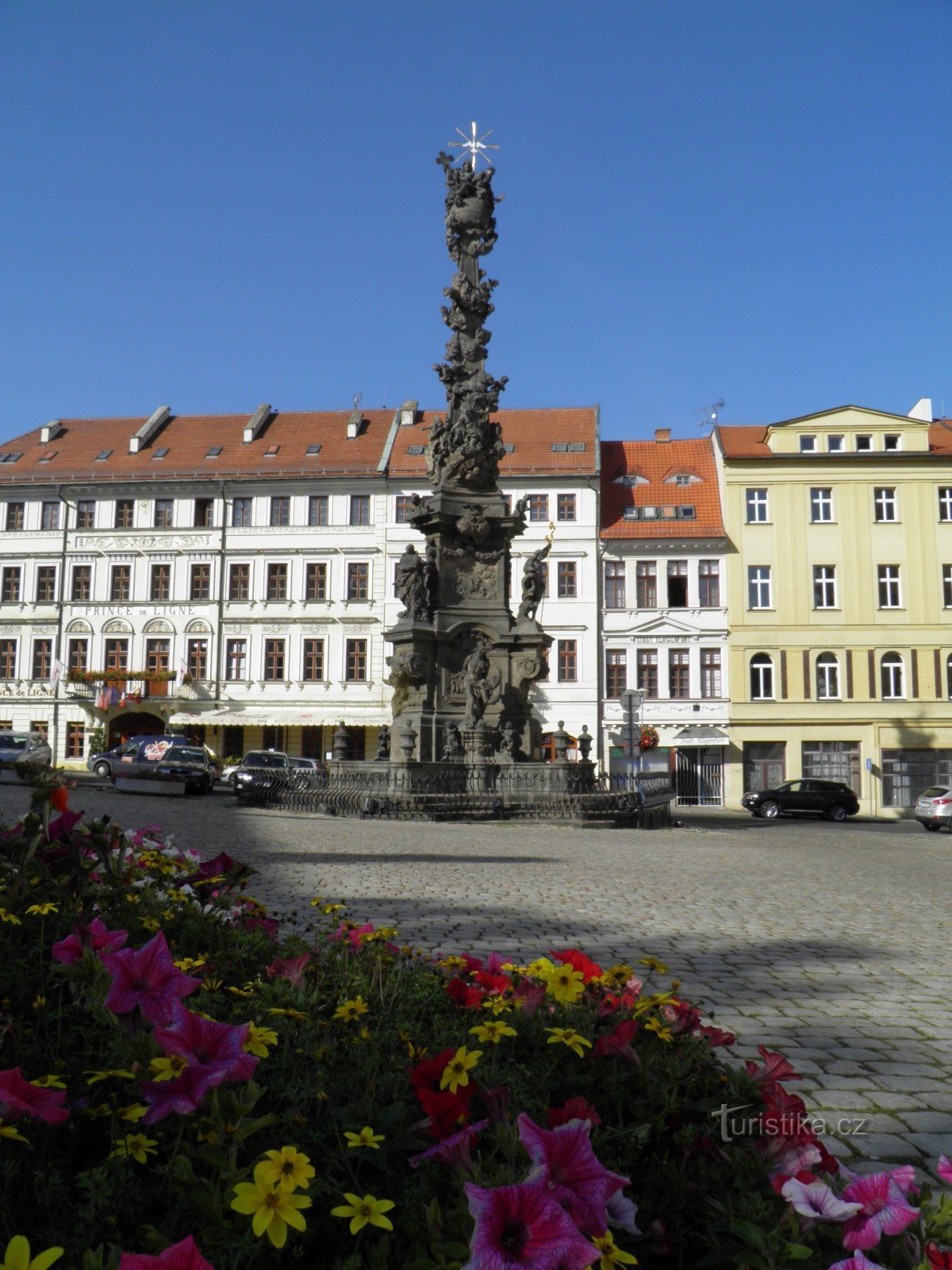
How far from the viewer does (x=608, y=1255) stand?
154 centimetres

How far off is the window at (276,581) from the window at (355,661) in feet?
12.4

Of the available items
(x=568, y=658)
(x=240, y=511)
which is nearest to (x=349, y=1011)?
(x=568, y=658)

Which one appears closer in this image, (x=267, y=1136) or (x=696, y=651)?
(x=267, y=1136)

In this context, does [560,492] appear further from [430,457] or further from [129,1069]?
[129,1069]

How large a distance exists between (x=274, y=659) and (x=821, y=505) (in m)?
24.5

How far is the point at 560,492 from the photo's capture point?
45.6m

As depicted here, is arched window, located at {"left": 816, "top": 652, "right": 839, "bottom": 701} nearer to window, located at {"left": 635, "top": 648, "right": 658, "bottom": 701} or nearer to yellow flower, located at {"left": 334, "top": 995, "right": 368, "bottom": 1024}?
window, located at {"left": 635, "top": 648, "right": 658, "bottom": 701}

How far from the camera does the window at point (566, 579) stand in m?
44.5

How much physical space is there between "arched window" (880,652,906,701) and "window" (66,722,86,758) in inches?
1340

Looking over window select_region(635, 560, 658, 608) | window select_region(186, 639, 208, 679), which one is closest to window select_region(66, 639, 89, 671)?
window select_region(186, 639, 208, 679)

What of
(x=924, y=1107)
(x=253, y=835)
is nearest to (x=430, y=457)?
(x=253, y=835)

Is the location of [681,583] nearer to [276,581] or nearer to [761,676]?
[761,676]

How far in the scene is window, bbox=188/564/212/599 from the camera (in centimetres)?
4616

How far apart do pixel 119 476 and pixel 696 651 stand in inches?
1058
